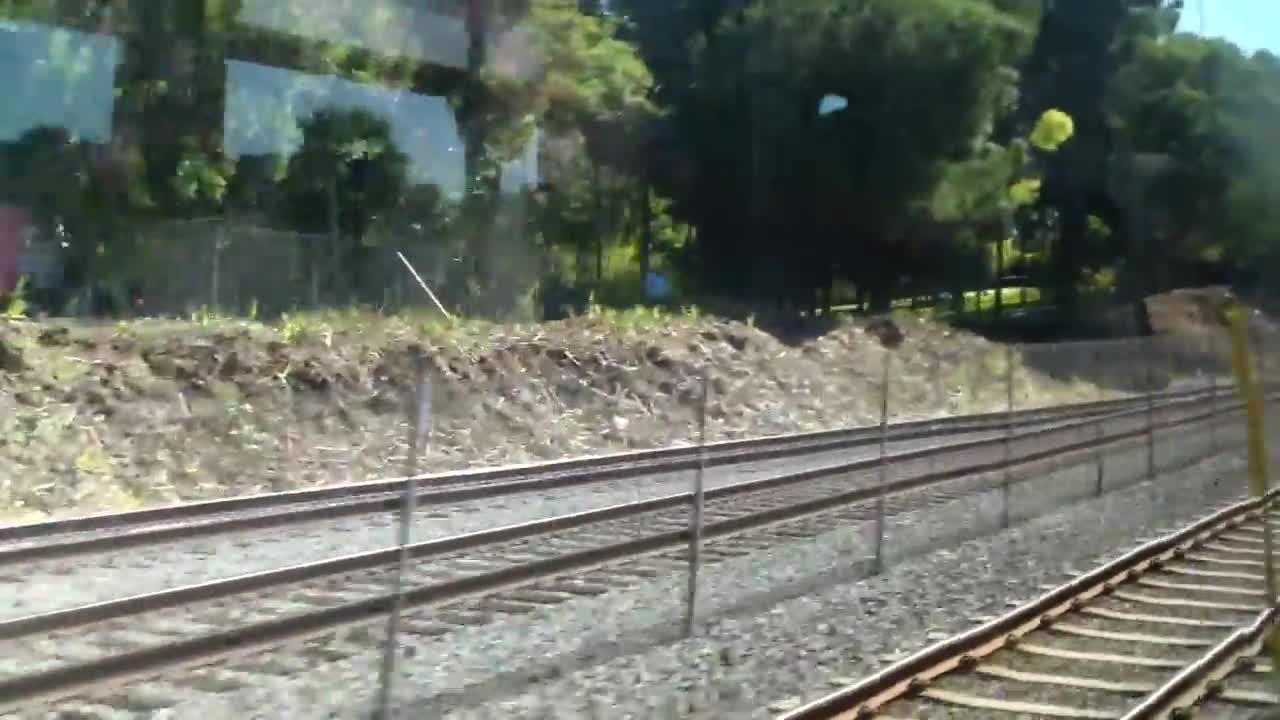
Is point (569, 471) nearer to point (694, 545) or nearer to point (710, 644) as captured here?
point (694, 545)

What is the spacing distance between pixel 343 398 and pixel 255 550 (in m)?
8.22

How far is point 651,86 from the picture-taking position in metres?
44.8

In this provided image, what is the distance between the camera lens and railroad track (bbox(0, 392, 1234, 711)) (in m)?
6.98

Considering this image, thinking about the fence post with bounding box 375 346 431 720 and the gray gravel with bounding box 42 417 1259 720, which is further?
the gray gravel with bounding box 42 417 1259 720

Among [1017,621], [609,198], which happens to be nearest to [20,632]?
[1017,621]

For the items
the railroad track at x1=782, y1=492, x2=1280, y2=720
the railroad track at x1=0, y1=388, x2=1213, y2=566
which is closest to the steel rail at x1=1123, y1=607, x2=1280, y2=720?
the railroad track at x1=782, y1=492, x2=1280, y2=720

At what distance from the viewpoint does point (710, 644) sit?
10.9m

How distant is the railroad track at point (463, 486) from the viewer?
13.1 meters

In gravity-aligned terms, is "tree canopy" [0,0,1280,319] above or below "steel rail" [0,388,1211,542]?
above

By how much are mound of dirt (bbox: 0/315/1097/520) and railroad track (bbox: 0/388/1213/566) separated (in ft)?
6.22

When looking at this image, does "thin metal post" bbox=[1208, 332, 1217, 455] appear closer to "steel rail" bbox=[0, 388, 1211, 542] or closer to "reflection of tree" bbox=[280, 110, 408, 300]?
"steel rail" bbox=[0, 388, 1211, 542]

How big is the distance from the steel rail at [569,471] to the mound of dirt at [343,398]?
150 centimetres

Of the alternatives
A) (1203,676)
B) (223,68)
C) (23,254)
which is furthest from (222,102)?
(1203,676)

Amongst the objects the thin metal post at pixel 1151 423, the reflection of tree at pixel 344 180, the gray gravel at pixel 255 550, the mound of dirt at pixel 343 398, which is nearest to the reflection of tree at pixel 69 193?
the reflection of tree at pixel 344 180
